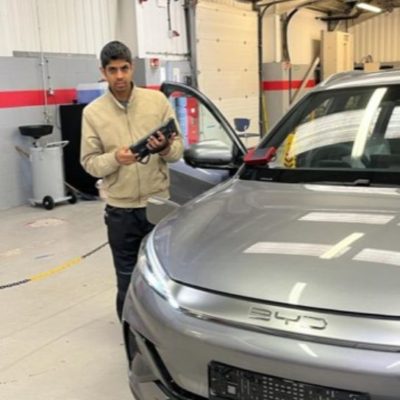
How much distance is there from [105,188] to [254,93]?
9535mm

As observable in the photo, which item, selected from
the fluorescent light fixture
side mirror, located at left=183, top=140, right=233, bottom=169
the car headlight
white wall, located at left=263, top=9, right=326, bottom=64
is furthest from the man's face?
the fluorescent light fixture

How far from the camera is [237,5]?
11133 mm

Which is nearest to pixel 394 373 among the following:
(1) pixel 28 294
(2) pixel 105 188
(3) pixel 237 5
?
(2) pixel 105 188

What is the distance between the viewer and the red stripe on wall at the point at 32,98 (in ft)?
22.4

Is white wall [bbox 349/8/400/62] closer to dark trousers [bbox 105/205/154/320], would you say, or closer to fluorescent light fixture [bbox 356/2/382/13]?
fluorescent light fixture [bbox 356/2/382/13]

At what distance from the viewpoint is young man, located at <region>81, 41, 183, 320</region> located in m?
2.75

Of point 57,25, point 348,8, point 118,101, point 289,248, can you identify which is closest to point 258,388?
point 289,248

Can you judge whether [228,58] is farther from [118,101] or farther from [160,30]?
[118,101]

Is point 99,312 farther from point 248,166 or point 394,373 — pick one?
point 394,373

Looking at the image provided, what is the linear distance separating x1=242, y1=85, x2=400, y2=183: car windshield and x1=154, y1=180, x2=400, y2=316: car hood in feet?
0.59

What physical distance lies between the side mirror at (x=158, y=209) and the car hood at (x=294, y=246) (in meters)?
0.32

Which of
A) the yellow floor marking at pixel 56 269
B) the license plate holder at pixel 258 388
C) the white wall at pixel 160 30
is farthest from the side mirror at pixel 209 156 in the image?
the white wall at pixel 160 30

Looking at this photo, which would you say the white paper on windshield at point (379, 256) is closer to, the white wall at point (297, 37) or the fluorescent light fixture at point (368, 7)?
the white wall at point (297, 37)

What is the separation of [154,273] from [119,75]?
4.05 ft
